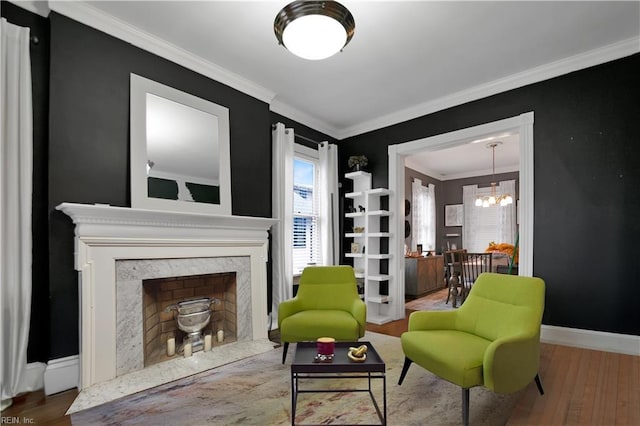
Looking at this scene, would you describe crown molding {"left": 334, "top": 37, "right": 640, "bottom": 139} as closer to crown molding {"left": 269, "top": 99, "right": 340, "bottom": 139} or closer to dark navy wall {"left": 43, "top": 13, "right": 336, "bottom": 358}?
crown molding {"left": 269, "top": 99, "right": 340, "bottom": 139}

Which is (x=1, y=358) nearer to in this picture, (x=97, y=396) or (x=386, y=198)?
(x=97, y=396)

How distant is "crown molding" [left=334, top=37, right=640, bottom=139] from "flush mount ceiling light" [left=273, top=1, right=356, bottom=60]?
2.41 meters

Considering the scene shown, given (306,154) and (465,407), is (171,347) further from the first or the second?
(306,154)

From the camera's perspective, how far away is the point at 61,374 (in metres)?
2.44

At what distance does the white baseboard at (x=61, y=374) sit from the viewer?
2389 mm

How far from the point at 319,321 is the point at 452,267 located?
3.52 m

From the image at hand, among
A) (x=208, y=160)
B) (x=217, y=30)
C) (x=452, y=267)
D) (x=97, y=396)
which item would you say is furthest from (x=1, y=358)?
(x=452, y=267)

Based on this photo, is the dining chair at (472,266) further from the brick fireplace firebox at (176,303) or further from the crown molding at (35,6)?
the crown molding at (35,6)

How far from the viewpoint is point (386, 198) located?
4.87 m

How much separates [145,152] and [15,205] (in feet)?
3.22

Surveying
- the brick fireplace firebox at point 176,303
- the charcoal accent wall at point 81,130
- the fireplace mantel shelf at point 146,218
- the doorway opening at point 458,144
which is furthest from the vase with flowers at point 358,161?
the charcoal accent wall at point 81,130

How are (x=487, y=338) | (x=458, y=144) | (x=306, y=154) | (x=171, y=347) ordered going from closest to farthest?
(x=487, y=338) → (x=171, y=347) → (x=458, y=144) → (x=306, y=154)

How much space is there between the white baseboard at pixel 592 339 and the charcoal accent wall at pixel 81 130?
4385mm

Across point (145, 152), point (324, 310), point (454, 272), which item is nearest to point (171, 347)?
point (324, 310)
